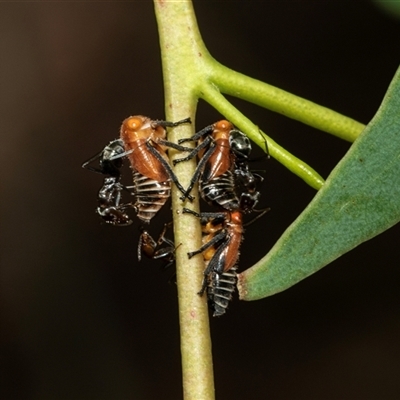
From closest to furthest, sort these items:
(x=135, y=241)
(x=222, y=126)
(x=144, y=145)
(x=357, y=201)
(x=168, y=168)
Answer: (x=357, y=201) → (x=168, y=168) → (x=144, y=145) → (x=222, y=126) → (x=135, y=241)

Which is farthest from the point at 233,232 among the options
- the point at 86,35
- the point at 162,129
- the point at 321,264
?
the point at 86,35

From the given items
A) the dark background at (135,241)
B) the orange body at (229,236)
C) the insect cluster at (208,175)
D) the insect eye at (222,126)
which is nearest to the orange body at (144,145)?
the insect cluster at (208,175)

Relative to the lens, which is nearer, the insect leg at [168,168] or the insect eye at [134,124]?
the insect leg at [168,168]

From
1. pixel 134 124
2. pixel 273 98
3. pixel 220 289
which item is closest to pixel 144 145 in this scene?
pixel 134 124

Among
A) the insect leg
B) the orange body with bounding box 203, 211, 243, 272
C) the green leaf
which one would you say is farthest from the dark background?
the green leaf

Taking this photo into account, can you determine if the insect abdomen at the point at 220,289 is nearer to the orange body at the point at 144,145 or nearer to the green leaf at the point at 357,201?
the orange body at the point at 144,145

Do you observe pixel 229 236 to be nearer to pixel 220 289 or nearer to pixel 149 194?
pixel 220 289

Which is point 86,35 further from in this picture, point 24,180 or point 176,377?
point 176,377
